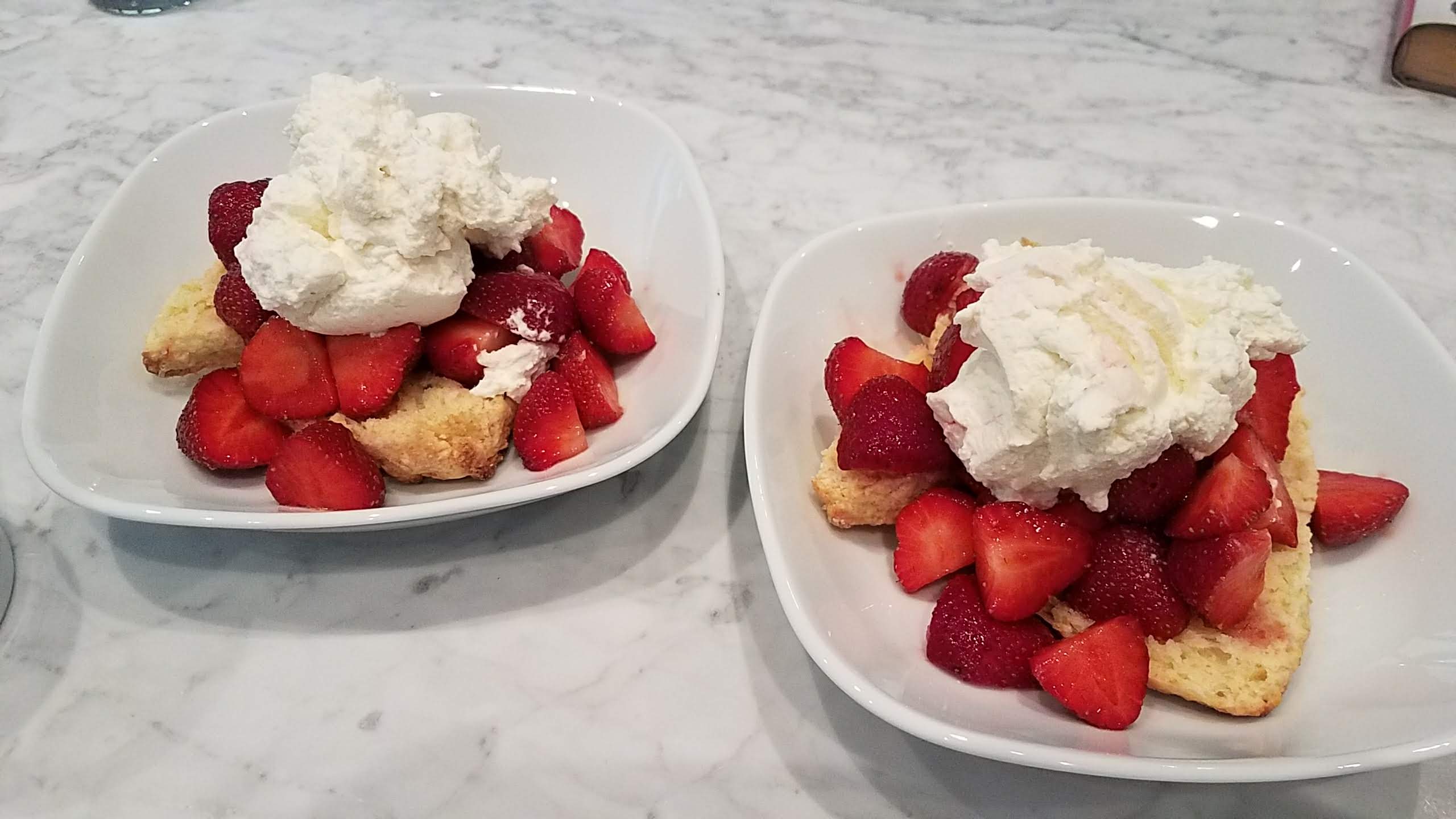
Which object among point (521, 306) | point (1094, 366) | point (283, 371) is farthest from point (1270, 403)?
point (283, 371)

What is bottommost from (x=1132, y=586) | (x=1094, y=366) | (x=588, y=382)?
(x=1132, y=586)

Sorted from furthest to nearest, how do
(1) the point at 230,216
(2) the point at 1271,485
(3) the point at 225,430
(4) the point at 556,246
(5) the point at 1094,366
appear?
1. (4) the point at 556,246
2. (1) the point at 230,216
3. (3) the point at 225,430
4. (2) the point at 1271,485
5. (5) the point at 1094,366

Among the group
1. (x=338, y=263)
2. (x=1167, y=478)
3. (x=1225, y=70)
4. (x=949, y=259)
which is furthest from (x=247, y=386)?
(x=1225, y=70)

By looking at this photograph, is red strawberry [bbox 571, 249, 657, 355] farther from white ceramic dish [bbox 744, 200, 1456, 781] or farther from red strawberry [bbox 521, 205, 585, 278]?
white ceramic dish [bbox 744, 200, 1456, 781]

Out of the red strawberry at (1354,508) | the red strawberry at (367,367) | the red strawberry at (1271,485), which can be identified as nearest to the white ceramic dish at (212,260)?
the red strawberry at (367,367)

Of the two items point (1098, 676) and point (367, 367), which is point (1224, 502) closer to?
point (1098, 676)
